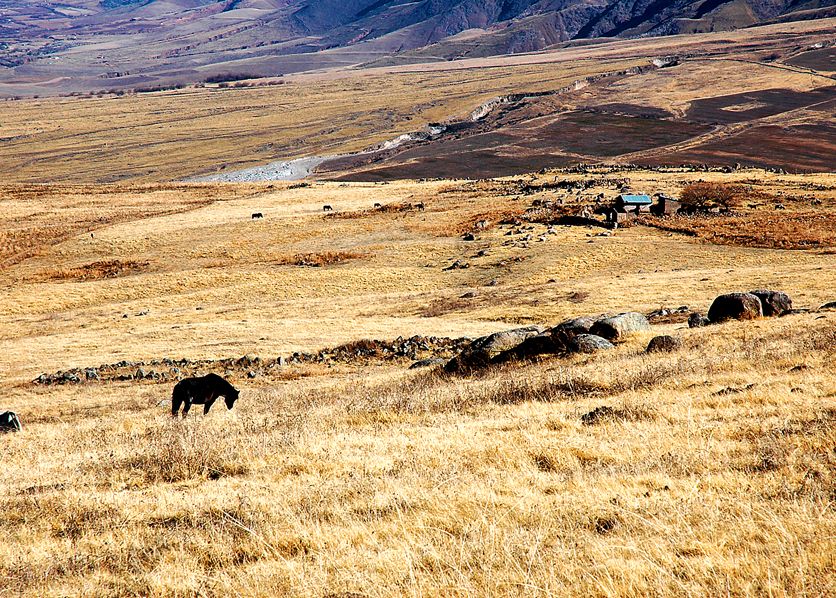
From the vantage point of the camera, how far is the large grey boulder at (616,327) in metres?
21.6

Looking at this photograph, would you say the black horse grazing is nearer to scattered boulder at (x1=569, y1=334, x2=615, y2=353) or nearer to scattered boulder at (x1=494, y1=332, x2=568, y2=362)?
scattered boulder at (x1=494, y1=332, x2=568, y2=362)

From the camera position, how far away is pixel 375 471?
9336mm

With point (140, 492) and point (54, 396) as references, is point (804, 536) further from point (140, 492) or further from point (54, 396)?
point (54, 396)

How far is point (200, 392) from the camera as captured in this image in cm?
1725

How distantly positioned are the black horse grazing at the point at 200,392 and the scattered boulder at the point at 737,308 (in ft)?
52.1

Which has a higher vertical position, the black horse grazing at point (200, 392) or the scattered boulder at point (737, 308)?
the black horse grazing at point (200, 392)

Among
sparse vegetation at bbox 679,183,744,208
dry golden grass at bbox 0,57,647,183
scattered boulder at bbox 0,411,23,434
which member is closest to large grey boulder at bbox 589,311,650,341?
scattered boulder at bbox 0,411,23,434

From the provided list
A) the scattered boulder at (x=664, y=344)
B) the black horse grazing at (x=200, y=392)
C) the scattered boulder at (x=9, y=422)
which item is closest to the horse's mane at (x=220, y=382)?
the black horse grazing at (x=200, y=392)

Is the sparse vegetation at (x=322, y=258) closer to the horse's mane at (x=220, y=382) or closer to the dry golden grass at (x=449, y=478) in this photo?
the dry golden grass at (x=449, y=478)

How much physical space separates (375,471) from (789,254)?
4359 cm

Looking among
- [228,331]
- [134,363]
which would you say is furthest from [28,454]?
[228,331]

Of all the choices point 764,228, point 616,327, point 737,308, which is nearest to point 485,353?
point 616,327

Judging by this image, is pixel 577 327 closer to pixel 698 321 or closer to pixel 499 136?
pixel 698 321

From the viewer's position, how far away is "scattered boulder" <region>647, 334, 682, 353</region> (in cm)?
1812
